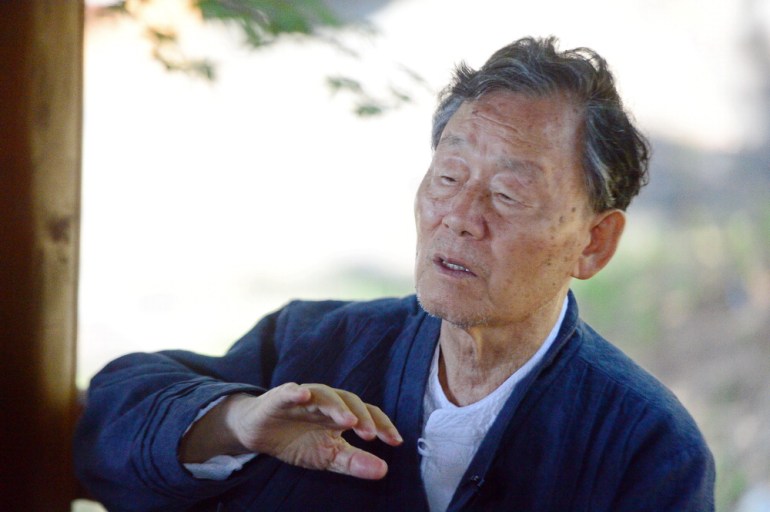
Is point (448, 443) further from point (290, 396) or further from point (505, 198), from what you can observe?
point (505, 198)

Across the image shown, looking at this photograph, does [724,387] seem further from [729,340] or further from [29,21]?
[29,21]

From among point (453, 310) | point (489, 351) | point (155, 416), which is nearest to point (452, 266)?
point (453, 310)

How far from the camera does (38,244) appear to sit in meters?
1.62

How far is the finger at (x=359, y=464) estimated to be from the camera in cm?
123

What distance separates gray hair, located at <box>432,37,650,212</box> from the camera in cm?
130

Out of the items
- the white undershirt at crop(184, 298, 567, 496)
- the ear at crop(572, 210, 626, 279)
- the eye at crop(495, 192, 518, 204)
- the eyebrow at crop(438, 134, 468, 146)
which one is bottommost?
the white undershirt at crop(184, 298, 567, 496)

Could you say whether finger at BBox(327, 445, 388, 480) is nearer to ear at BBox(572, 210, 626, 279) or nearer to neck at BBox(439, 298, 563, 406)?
neck at BBox(439, 298, 563, 406)

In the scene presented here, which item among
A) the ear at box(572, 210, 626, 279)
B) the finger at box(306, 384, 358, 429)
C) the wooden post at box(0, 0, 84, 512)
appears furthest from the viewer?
the wooden post at box(0, 0, 84, 512)

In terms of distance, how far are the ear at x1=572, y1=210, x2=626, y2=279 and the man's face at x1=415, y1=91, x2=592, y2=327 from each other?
0.05 m

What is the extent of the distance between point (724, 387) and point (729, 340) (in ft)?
0.31

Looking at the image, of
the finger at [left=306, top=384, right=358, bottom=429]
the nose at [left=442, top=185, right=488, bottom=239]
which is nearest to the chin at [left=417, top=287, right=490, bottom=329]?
the nose at [left=442, top=185, right=488, bottom=239]

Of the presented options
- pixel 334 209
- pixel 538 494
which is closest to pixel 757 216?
pixel 538 494

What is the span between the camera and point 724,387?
1.54 meters

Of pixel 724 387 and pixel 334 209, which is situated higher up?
pixel 334 209
